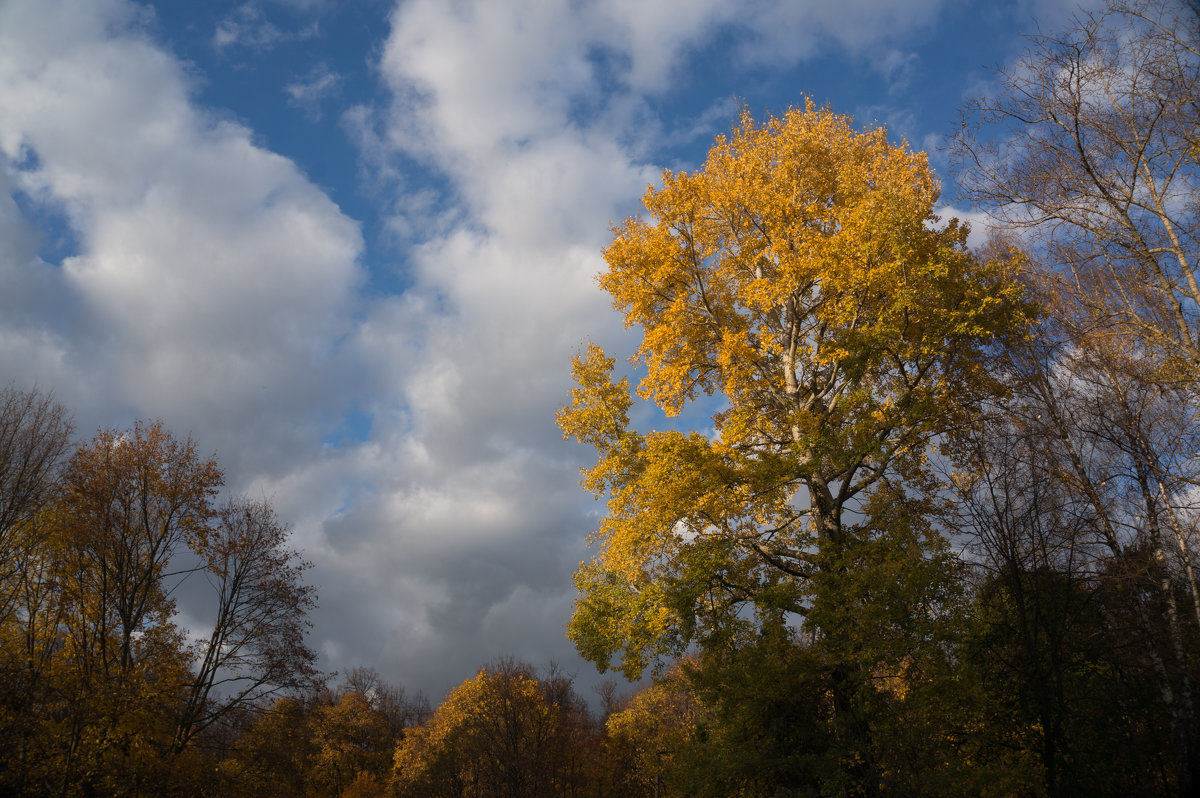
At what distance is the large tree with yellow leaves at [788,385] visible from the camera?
10.5 meters

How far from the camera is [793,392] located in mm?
13359

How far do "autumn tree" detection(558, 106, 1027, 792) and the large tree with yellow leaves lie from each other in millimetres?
44

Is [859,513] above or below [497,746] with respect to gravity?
above

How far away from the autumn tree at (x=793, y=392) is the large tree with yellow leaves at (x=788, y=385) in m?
0.04

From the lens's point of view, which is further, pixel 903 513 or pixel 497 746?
pixel 497 746

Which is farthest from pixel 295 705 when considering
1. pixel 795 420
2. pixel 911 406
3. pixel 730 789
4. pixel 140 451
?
pixel 911 406

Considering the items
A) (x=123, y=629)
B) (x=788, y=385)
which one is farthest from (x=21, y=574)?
(x=788, y=385)

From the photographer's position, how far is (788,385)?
13.5 m

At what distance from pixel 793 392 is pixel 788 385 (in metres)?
0.22

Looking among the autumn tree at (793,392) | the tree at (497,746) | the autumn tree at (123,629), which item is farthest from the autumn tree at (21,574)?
the tree at (497,746)

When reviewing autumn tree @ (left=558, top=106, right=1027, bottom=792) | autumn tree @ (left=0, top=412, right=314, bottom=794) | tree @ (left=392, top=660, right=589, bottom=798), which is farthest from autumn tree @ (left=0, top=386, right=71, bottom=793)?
tree @ (left=392, top=660, right=589, bottom=798)

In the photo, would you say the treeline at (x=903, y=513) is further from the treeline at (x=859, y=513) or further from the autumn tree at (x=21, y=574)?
the autumn tree at (x=21, y=574)

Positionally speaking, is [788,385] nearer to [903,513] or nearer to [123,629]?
[903,513]

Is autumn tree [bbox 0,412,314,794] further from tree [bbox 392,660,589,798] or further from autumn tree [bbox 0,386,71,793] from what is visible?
tree [bbox 392,660,589,798]
